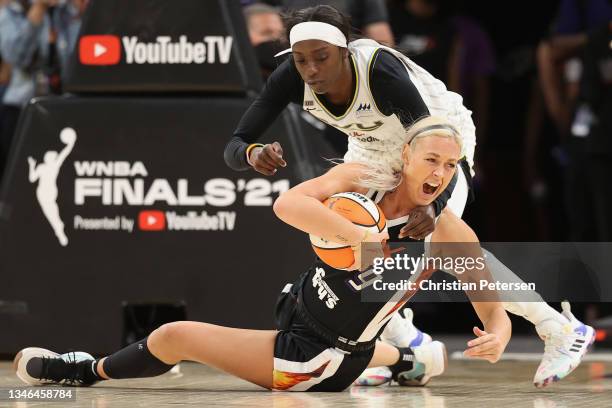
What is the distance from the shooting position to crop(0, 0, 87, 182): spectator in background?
678 centimetres

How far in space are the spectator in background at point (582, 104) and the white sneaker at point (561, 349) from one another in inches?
90.5

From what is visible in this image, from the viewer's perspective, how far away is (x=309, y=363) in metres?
4.53

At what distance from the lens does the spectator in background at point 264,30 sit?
648 centimetres

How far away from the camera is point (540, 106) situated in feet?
29.6

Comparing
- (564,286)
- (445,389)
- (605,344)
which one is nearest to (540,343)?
(605,344)

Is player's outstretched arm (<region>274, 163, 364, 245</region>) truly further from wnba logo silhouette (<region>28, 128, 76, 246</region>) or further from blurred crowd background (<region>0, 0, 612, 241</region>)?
wnba logo silhouette (<region>28, 128, 76, 246</region>)

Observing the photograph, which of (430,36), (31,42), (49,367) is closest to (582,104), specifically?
(430,36)

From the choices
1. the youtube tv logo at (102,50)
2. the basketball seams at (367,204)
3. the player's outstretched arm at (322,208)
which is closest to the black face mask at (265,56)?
the youtube tv logo at (102,50)

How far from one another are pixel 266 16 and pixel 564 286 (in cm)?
227

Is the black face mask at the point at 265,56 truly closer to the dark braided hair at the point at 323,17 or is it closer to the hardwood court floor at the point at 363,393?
the dark braided hair at the point at 323,17

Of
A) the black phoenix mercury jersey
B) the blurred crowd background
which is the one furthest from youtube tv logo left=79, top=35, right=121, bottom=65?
the black phoenix mercury jersey

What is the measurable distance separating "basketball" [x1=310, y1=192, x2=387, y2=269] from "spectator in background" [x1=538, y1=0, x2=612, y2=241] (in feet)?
9.80

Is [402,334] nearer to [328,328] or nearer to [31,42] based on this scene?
[328,328]

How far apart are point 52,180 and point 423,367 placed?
2.08 meters
